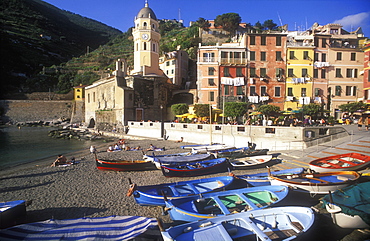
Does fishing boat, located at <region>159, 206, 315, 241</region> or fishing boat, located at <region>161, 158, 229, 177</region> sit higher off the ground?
fishing boat, located at <region>159, 206, 315, 241</region>

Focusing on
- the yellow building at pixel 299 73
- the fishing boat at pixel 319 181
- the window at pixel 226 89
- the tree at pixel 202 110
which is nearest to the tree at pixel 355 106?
the yellow building at pixel 299 73

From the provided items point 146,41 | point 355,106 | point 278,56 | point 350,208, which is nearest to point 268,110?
point 355,106

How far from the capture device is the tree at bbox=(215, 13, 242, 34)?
66750 millimetres

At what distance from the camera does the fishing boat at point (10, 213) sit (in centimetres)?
655

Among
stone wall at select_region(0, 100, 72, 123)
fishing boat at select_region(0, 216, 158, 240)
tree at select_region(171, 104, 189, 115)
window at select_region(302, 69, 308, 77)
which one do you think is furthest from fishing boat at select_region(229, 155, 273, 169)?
stone wall at select_region(0, 100, 72, 123)

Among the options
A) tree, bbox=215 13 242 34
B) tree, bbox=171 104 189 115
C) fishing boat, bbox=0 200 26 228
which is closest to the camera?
fishing boat, bbox=0 200 26 228

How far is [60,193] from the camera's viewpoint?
995 cm

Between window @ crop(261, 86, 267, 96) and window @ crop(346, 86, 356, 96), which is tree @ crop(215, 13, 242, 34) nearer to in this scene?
window @ crop(261, 86, 267, 96)

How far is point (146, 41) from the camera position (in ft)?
127

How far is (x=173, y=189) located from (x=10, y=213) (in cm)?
550

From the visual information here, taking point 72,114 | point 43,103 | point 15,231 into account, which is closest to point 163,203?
point 15,231

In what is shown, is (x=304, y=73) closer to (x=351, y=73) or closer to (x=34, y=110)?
(x=351, y=73)

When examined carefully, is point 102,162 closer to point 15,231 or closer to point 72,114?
point 15,231

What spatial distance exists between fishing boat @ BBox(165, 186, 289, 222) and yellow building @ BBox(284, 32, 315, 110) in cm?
2479
